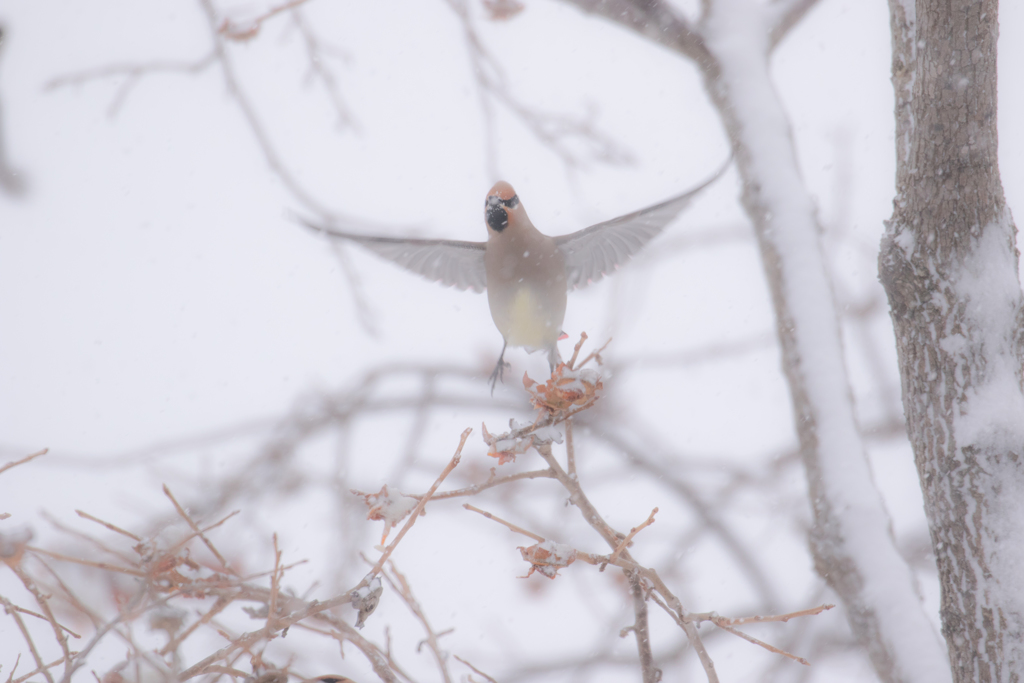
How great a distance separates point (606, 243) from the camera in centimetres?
203

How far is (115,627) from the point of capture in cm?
86

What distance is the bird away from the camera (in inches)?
72.8

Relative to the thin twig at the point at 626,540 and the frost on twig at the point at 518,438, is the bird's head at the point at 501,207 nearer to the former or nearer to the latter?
the frost on twig at the point at 518,438

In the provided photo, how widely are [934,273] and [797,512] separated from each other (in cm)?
356

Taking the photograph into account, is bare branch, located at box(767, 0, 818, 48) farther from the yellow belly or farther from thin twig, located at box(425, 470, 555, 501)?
thin twig, located at box(425, 470, 555, 501)

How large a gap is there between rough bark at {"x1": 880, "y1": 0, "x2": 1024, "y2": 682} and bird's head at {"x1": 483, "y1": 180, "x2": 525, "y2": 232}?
839 millimetres

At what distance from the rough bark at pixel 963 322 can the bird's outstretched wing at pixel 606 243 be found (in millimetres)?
563

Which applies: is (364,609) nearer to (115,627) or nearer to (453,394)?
(115,627)

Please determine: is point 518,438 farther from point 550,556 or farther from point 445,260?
point 445,260

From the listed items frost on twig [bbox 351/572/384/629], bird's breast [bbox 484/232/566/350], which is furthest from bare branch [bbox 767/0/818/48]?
frost on twig [bbox 351/572/384/629]

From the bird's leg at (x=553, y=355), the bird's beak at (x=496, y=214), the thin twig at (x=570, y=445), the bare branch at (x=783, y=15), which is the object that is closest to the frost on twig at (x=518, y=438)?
the thin twig at (x=570, y=445)

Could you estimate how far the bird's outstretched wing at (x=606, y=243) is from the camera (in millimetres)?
1827

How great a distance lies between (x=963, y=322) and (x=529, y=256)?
1.00 metres

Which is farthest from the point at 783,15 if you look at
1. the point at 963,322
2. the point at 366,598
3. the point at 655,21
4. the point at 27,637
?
the point at 27,637
